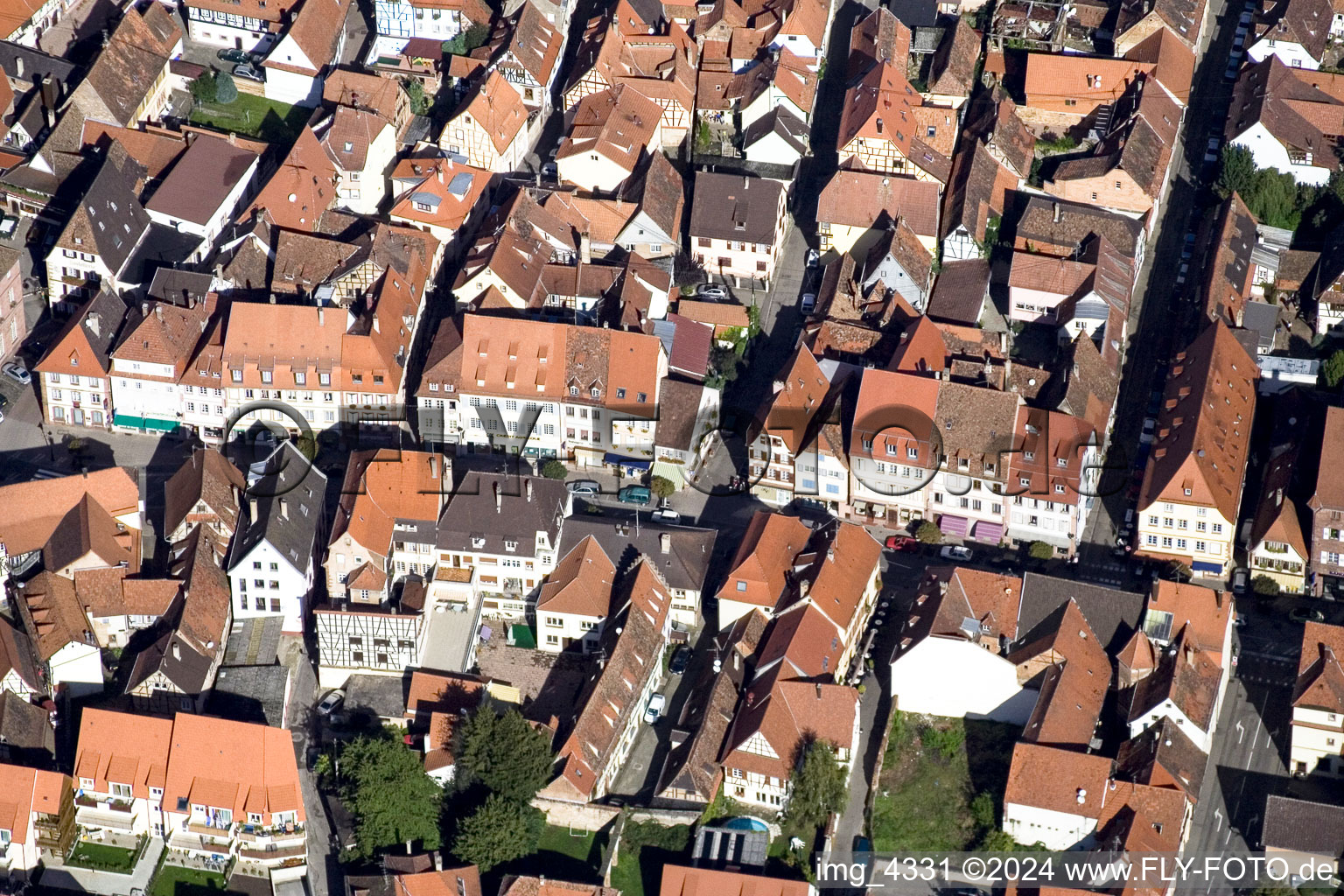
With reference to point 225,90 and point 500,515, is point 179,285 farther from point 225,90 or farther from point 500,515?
point 500,515

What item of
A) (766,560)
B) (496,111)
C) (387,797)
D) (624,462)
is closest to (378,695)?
(387,797)

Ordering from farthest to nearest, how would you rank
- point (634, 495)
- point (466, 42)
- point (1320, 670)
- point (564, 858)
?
point (466, 42) → point (634, 495) → point (1320, 670) → point (564, 858)

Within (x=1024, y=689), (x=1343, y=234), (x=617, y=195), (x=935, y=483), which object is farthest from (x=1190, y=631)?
(x=617, y=195)

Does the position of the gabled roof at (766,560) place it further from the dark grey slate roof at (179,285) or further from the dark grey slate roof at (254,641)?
the dark grey slate roof at (179,285)

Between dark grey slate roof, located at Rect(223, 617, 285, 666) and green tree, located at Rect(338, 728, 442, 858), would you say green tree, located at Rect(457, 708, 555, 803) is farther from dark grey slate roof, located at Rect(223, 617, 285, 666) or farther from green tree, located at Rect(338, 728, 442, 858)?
dark grey slate roof, located at Rect(223, 617, 285, 666)

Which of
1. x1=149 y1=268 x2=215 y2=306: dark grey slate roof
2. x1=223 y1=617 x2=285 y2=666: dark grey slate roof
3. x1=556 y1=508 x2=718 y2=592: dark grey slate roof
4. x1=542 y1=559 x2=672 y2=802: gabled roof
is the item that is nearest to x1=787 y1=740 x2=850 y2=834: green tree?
x1=542 y1=559 x2=672 y2=802: gabled roof

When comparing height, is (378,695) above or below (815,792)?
above
